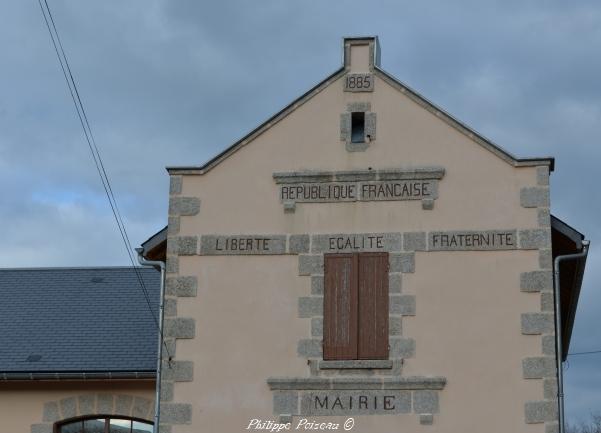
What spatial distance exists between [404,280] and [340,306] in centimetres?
104

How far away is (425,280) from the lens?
55.9 ft

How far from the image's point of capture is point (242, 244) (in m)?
17.7

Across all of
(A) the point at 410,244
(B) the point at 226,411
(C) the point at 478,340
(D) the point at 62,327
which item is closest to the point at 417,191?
(A) the point at 410,244

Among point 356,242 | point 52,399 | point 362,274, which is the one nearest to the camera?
point 362,274

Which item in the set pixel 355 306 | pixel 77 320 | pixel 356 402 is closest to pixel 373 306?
pixel 355 306

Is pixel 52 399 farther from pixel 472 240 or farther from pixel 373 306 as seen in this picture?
pixel 472 240

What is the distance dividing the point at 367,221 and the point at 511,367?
309cm

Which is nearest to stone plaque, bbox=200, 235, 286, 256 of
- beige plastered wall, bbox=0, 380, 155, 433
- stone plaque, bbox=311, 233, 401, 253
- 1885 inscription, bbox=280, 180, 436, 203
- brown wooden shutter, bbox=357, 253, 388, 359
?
stone plaque, bbox=311, 233, 401, 253

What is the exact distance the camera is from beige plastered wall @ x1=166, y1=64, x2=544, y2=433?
1656 cm

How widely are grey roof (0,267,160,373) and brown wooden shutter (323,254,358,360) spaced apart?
374 cm

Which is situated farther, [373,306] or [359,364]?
[373,306]

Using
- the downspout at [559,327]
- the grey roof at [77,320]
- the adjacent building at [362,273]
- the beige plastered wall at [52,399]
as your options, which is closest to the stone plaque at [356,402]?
the adjacent building at [362,273]

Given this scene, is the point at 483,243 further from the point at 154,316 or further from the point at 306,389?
the point at 154,316

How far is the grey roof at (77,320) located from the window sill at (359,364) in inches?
149
